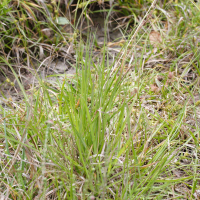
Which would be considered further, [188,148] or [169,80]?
[169,80]

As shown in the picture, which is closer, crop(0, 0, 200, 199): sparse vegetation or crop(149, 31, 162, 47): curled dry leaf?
crop(0, 0, 200, 199): sparse vegetation

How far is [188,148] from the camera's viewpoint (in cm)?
159

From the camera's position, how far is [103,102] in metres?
1.30

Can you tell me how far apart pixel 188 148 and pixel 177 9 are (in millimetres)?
1606

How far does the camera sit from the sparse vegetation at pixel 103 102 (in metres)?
1.21

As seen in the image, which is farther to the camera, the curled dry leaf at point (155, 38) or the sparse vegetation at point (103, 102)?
the curled dry leaf at point (155, 38)

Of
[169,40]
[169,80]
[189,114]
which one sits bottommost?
[189,114]

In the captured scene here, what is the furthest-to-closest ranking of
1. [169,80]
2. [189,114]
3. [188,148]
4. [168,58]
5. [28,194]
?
[168,58] → [169,80] → [189,114] → [188,148] → [28,194]

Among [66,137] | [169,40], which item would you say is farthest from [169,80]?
[66,137]

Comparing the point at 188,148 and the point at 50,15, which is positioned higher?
the point at 50,15

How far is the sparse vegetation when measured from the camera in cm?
121

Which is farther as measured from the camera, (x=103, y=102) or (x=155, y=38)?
(x=155, y=38)

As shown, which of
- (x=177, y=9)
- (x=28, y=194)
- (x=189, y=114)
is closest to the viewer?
(x=28, y=194)

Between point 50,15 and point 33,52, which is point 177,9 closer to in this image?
point 50,15
